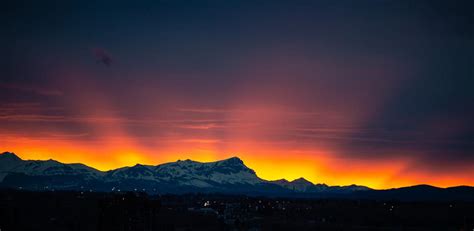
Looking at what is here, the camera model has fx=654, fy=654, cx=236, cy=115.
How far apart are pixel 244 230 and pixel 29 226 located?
2476 inches

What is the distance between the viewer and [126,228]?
166250 mm

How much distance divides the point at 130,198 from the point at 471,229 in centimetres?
10002

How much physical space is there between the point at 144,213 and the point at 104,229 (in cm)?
2860

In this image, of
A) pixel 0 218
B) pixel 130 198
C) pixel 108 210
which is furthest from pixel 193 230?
pixel 0 218

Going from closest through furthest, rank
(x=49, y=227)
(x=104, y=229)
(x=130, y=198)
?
1. (x=104, y=229)
2. (x=130, y=198)
3. (x=49, y=227)

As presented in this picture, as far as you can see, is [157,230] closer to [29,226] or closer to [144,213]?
[144,213]

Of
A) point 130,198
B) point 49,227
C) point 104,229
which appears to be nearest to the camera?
point 104,229

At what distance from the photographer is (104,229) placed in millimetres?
160000

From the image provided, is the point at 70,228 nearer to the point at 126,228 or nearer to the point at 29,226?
the point at 29,226

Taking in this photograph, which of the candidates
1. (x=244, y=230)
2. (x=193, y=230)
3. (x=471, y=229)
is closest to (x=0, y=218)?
(x=193, y=230)

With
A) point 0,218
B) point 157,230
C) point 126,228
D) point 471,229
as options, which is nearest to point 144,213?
point 157,230

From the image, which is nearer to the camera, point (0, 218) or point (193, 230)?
point (0, 218)

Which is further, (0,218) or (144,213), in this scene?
(144,213)

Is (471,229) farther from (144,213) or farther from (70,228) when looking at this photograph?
(70,228)
